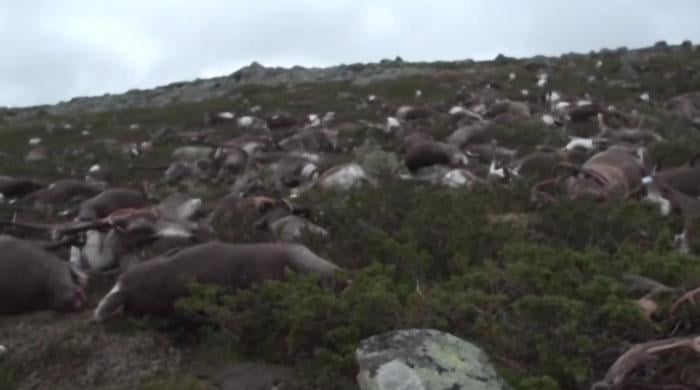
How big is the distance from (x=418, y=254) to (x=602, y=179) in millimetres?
3677

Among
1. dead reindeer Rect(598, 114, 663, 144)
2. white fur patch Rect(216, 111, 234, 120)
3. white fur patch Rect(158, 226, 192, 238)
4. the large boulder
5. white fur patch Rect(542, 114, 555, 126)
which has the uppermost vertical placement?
the large boulder

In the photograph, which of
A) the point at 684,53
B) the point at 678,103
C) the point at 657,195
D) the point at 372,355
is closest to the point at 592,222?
the point at 657,195

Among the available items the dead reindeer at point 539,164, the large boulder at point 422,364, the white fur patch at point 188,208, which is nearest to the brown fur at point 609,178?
the dead reindeer at point 539,164

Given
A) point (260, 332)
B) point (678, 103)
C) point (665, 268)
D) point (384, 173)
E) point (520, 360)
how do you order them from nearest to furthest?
1. point (520, 360)
2. point (665, 268)
3. point (260, 332)
4. point (384, 173)
5. point (678, 103)

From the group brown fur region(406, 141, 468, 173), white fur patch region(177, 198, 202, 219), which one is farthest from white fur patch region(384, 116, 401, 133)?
white fur patch region(177, 198, 202, 219)

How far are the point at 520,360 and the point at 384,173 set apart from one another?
744 cm

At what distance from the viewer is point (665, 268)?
6.54 m

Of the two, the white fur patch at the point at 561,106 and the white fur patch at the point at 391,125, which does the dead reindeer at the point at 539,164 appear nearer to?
the white fur patch at the point at 391,125

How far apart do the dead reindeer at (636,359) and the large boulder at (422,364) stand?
22.7 inches

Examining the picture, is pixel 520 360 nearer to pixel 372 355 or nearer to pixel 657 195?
pixel 372 355

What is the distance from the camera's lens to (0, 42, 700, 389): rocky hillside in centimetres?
593

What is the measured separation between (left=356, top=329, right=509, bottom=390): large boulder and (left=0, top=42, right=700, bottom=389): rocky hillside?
38mm

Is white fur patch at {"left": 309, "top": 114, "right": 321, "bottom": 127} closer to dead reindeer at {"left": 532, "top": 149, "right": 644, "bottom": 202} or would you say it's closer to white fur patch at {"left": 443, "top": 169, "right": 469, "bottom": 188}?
white fur patch at {"left": 443, "top": 169, "right": 469, "bottom": 188}

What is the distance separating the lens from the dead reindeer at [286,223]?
962 centimetres
